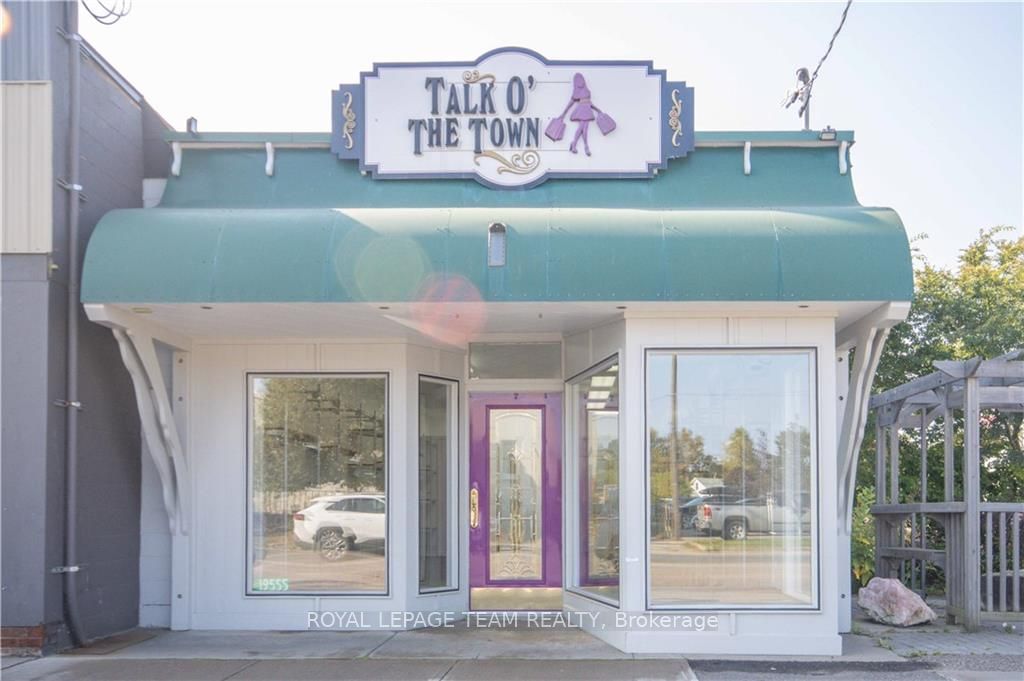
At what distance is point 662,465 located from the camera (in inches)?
394

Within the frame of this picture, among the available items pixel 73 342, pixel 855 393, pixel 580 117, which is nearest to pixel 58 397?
pixel 73 342

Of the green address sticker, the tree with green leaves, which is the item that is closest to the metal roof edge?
the green address sticker

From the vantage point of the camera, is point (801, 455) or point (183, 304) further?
point (801, 455)

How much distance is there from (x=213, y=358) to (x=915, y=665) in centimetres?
752

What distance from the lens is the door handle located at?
12094mm

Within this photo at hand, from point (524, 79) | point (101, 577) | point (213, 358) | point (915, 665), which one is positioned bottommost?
point (915, 665)

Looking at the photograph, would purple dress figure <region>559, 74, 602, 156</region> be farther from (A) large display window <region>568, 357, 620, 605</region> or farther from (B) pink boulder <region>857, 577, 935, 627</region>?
(B) pink boulder <region>857, 577, 935, 627</region>

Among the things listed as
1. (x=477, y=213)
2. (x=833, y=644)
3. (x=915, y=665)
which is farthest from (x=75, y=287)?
(x=915, y=665)

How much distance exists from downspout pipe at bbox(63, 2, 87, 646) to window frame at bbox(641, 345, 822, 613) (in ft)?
17.0

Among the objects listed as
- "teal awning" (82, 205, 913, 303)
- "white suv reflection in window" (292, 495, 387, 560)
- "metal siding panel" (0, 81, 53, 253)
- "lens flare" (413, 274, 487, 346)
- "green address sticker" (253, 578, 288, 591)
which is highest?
"metal siding panel" (0, 81, 53, 253)

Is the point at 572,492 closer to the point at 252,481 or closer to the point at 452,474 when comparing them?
the point at 452,474

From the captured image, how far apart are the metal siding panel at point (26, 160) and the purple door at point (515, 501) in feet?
16.5

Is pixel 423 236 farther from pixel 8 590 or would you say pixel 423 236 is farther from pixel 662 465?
pixel 8 590

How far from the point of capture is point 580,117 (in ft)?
34.8
